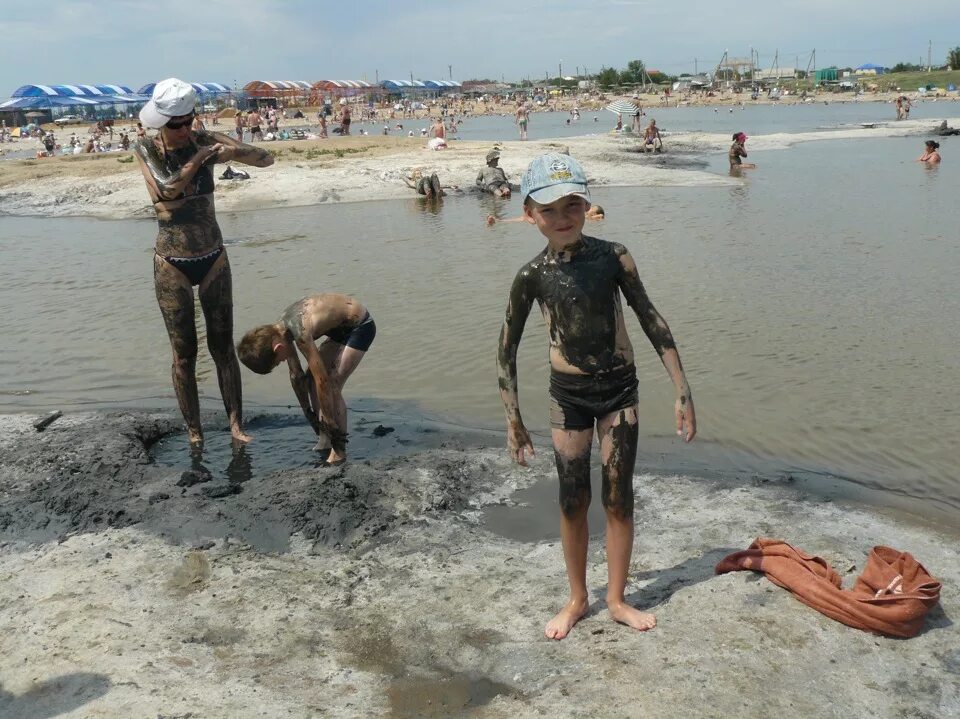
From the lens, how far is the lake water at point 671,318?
226 inches

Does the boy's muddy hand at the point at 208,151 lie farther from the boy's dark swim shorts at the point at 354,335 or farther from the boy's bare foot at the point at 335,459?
the boy's bare foot at the point at 335,459

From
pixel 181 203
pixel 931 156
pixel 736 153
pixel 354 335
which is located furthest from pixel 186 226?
pixel 931 156

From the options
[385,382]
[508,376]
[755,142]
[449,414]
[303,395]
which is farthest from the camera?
[755,142]

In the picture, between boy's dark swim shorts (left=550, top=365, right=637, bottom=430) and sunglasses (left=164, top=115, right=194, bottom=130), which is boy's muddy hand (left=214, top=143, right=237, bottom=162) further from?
boy's dark swim shorts (left=550, top=365, right=637, bottom=430)

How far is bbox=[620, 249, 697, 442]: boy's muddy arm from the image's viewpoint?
326cm

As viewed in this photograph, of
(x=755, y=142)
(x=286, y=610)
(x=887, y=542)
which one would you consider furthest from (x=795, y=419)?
(x=755, y=142)

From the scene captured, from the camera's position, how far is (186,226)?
18.1 ft

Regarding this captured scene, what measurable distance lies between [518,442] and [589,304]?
0.61m

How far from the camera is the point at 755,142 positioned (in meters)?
31.2

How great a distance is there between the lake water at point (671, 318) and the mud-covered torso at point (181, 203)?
5.06 feet

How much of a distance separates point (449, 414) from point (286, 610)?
2931 millimetres

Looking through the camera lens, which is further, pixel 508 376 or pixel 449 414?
pixel 449 414

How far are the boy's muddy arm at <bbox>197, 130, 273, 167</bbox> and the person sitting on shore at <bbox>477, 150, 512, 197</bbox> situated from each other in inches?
517

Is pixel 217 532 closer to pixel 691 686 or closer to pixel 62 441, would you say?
pixel 62 441
